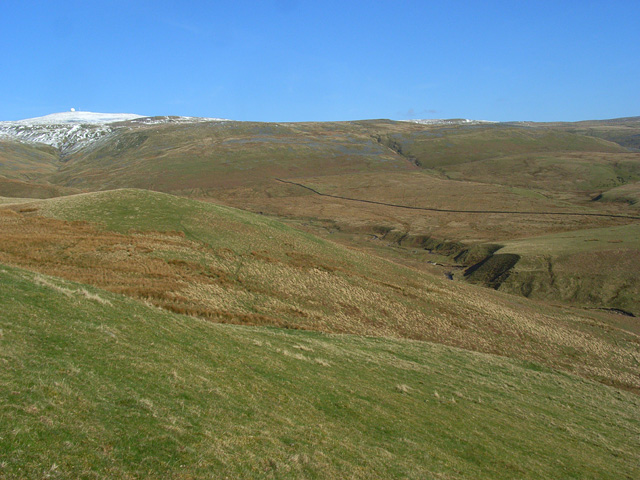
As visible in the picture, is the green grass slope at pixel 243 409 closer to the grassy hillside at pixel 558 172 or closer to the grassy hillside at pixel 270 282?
the grassy hillside at pixel 270 282

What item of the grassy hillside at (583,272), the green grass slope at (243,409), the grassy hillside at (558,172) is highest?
the grassy hillside at (558,172)

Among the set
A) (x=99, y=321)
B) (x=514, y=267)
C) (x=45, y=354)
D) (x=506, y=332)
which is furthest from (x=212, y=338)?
(x=514, y=267)

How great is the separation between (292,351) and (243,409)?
9.04 m

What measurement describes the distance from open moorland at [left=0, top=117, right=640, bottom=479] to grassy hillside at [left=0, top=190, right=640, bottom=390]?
23 cm

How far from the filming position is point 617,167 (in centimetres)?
17700

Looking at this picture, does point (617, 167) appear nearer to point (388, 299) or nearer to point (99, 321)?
point (388, 299)

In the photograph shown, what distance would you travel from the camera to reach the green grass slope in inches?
332

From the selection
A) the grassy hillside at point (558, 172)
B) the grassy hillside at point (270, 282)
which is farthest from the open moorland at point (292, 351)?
the grassy hillside at point (558, 172)

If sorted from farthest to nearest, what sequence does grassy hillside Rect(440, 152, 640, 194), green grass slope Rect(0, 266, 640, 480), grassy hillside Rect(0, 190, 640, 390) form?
1. grassy hillside Rect(440, 152, 640, 194)
2. grassy hillside Rect(0, 190, 640, 390)
3. green grass slope Rect(0, 266, 640, 480)

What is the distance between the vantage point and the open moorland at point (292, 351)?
955 centimetres

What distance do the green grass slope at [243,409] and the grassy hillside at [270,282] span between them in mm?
7742

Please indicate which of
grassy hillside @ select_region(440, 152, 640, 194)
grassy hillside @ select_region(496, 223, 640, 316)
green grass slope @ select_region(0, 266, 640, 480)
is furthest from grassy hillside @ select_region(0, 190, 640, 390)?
grassy hillside @ select_region(440, 152, 640, 194)

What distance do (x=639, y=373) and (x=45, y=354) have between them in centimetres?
4073

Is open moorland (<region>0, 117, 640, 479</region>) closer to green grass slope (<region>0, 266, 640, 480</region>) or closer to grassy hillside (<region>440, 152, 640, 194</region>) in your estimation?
green grass slope (<region>0, 266, 640, 480</region>)
